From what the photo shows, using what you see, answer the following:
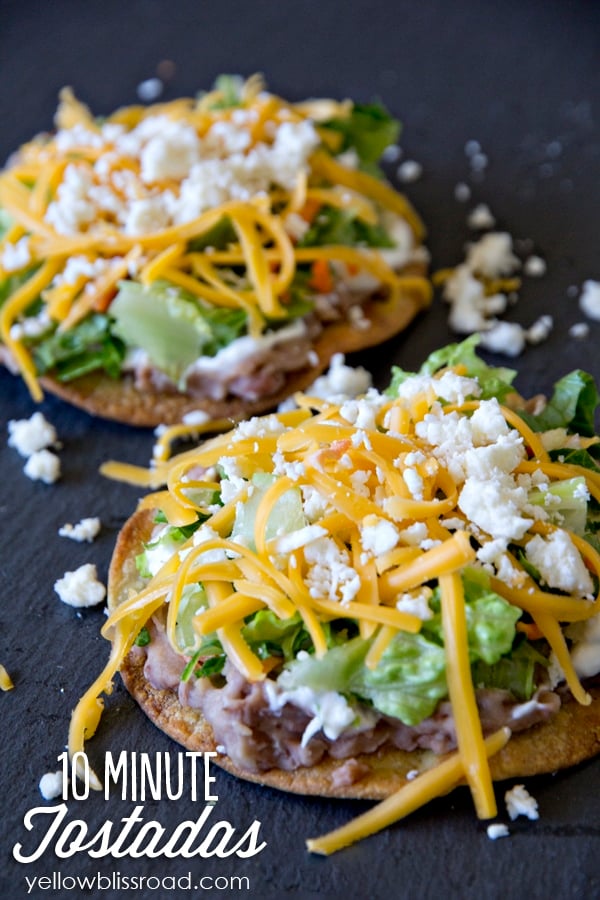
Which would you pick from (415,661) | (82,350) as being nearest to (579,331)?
(82,350)

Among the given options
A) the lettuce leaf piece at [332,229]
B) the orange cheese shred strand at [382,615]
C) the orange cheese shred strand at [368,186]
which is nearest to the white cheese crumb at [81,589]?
the orange cheese shred strand at [382,615]

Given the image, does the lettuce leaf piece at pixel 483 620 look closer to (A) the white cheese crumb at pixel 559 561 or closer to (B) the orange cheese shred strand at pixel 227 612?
(A) the white cheese crumb at pixel 559 561

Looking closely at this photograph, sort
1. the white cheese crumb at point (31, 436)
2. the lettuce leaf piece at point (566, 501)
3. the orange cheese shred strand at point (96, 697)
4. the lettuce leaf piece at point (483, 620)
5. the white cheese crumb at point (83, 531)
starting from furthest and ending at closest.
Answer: the white cheese crumb at point (31, 436)
the white cheese crumb at point (83, 531)
the orange cheese shred strand at point (96, 697)
the lettuce leaf piece at point (566, 501)
the lettuce leaf piece at point (483, 620)

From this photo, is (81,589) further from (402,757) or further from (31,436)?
(402,757)

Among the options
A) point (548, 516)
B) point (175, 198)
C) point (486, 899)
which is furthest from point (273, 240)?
point (486, 899)

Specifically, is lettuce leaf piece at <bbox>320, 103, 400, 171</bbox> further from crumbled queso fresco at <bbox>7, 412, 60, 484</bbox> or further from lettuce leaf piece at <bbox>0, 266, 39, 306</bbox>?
crumbled queso fresco at <bbox>7, 412, 60, 484</bbox>

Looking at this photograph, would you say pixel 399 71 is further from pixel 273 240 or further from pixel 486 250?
pixel 273 240
